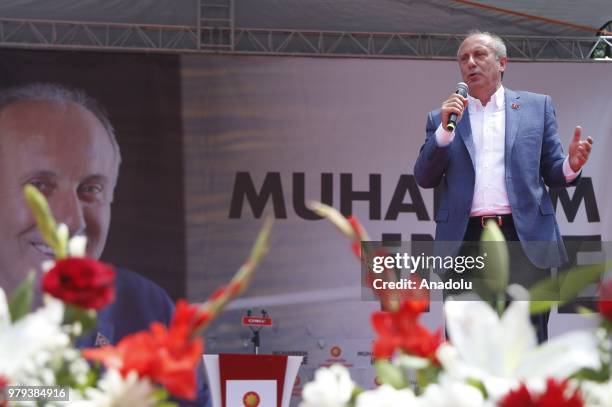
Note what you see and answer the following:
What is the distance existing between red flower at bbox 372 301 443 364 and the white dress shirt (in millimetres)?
2158

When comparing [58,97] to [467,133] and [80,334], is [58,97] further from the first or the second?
[80,334]

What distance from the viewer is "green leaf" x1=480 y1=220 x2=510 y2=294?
2.23 feet

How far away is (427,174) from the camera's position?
2.90 meters

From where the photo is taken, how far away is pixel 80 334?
0.71 meters

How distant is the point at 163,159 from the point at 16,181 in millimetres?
841

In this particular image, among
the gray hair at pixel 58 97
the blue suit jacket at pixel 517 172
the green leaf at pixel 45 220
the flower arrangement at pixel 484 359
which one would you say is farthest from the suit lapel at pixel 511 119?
the gray hair at pixel 58 97

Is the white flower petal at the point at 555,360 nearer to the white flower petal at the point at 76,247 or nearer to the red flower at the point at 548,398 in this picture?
the red flower at the point at 548,398

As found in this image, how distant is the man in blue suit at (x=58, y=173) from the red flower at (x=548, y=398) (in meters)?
4.94

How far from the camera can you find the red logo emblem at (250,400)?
3838mm

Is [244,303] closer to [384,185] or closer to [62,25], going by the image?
[384,185]

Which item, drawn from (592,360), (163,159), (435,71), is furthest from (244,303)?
(592,360)

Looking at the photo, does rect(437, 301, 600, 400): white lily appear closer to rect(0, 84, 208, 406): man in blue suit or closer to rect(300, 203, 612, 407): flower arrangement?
rect(300, 203, 612, 407): flower arrangement


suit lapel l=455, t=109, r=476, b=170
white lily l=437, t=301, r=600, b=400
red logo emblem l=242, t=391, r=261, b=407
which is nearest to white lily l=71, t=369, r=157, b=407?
white lily l=437, t=301, r=600, b=400

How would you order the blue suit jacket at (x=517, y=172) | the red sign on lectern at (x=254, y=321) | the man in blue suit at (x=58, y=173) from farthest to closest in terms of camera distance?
the red sign on lectern at (x=254, y=321) → the man in blue suit at (x=58, y=173) → the blue suit jacket at (x=517, y=172)
